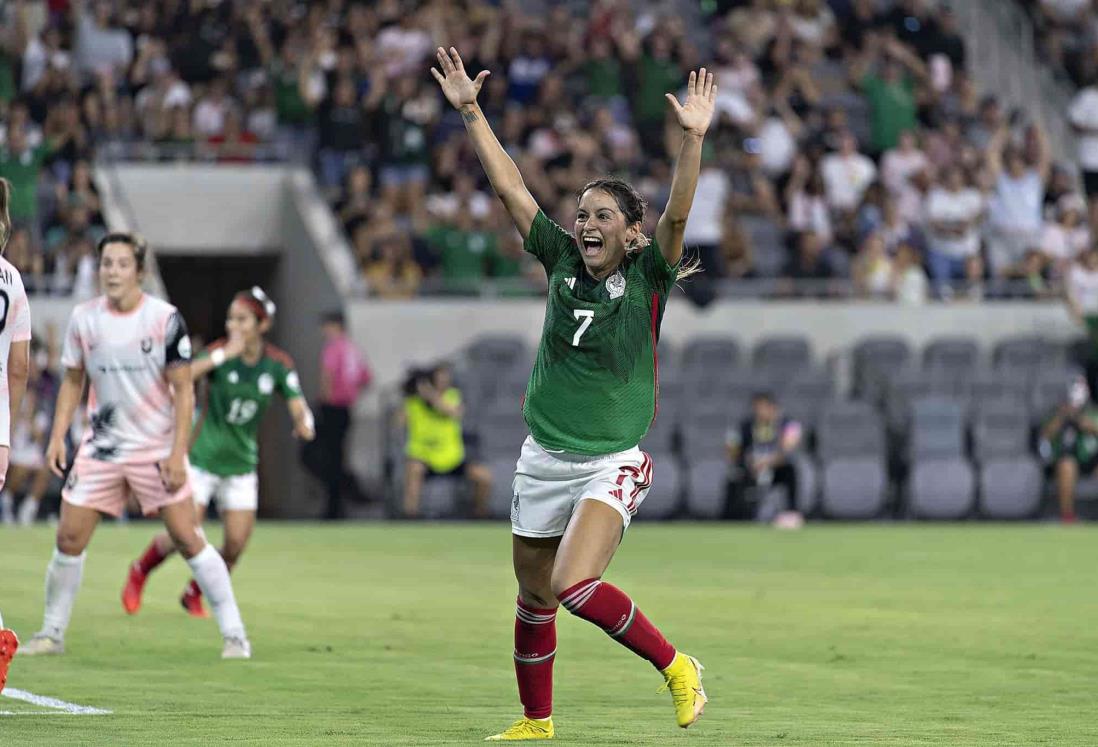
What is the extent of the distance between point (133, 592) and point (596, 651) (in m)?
3.47

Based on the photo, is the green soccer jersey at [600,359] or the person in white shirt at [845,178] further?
the person in white shirt at [845,178]

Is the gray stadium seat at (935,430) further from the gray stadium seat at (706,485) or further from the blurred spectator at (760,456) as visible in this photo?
the gray stadium seat at (706,485)

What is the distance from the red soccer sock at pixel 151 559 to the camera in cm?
1354

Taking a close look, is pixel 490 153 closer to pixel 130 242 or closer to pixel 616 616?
pixel 616 616

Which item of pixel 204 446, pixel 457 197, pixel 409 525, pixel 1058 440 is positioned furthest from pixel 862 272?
pixel 204 446

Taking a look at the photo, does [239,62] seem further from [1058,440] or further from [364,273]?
[1058,440]

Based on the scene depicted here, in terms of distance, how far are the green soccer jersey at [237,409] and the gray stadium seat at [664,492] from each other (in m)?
11.4

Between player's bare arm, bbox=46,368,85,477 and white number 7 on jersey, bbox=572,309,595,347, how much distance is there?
3390 millimetres

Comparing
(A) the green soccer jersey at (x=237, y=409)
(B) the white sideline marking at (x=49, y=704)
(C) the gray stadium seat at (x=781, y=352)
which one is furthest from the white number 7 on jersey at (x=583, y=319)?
(C) the gray stadium seat at (x=781, y=352)

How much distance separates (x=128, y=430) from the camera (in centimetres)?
1108

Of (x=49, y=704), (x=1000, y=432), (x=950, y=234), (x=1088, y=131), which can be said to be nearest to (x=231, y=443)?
(x=49, y=704)

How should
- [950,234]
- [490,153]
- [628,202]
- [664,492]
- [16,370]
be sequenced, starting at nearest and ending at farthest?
[628,202] → [490,153] → [16,370] → [664,492] → [950,234]

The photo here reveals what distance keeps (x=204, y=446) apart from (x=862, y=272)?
1500cm

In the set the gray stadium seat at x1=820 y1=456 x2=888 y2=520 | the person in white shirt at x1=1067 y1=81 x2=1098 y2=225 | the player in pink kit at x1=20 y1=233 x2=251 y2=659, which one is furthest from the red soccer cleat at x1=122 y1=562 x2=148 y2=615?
the person in white shirt at x1=1067 y1=81 x2=1098 y2=225
